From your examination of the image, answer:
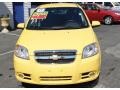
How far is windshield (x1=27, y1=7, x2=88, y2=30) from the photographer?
7.90 m

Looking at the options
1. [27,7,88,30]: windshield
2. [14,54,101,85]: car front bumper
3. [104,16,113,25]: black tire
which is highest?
[27,7,88,30]: windshield

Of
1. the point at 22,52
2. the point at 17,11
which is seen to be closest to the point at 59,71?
the point at 22,52

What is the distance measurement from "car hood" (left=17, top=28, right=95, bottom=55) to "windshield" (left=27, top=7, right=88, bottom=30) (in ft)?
1.02

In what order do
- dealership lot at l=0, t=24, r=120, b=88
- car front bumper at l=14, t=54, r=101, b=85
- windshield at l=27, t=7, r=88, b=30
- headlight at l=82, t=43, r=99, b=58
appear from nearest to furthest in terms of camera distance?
car front bumper at l=14, t=54, r=101, b=85, headlight at l=82, t=43, r=99, b=58, dealership lot at l=0, t=24, r=120, b=88, windshield at l=27, t=7, r=88, b=30

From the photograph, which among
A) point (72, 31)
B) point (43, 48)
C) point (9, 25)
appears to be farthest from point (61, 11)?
point (9, 25)

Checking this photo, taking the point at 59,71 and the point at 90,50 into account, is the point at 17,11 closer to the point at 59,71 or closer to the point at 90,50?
the point at 90,50

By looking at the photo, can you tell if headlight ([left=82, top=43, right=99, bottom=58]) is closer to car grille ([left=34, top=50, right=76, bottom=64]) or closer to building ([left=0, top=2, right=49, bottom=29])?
car grille ([left=34, top=50, right=76, bottom=64])

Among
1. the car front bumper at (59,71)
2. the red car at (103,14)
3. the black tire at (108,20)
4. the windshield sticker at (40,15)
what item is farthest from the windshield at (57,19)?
the red car at (103,14)

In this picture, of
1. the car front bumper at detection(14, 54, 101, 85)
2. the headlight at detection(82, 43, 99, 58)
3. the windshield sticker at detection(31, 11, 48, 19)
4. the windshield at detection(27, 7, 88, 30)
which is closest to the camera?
the car front bumper at detection(14, 54, 101, 85)

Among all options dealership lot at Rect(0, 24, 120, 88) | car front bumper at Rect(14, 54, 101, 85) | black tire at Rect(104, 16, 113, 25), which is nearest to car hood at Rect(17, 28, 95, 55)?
car front bumper at Rect(14, 54, 101, 85)

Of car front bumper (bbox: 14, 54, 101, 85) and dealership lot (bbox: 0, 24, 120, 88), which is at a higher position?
car front bumper (bbox: 14, 54, 101, 85)

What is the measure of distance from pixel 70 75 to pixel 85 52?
571 millimetres

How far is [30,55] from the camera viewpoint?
659 cm

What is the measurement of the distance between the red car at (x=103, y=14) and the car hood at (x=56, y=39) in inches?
595
